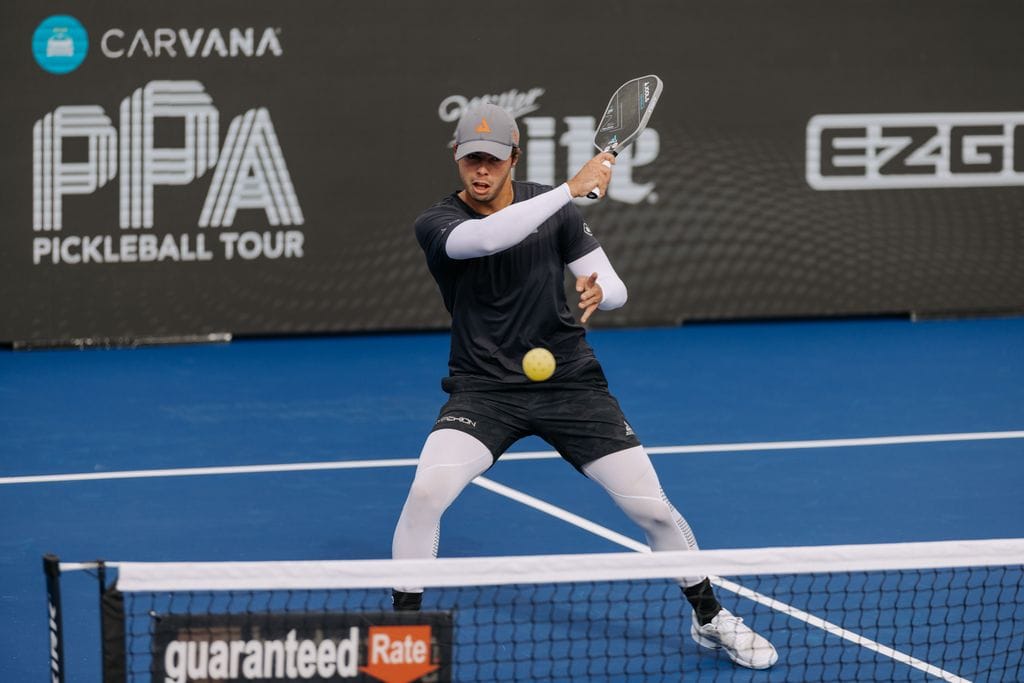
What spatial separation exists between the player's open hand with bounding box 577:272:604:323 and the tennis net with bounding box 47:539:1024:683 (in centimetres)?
101

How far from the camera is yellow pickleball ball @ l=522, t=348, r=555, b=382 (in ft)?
18.3

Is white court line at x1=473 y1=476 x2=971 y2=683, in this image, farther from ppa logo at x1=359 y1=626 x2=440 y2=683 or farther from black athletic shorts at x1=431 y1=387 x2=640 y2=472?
ppa logo at x1=359 y1=626 x2=440 y2=683

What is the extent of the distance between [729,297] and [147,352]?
15.3 ft

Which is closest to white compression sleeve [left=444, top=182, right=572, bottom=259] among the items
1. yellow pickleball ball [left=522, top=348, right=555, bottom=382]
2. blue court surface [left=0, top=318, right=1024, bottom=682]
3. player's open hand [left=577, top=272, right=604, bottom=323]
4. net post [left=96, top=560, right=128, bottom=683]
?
player's open hand [left=577, top=272, right=604, bottom=323]

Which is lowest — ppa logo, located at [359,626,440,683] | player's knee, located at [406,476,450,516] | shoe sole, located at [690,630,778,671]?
shoe sole, located at [690,630,778,671]

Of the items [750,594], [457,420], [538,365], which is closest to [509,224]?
[538,365]

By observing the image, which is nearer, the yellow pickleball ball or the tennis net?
the tennis net

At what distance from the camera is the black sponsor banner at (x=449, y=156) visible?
11.5 metres

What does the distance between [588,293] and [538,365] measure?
352mm

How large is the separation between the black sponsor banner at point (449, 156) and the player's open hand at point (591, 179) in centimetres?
668

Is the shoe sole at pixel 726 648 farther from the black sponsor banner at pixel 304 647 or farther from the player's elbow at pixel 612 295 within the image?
the black sponsor banner at pixel 304 647

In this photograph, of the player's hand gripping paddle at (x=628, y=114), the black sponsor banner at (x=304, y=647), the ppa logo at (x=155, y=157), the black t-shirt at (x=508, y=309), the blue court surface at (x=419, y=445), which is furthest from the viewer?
the ppa logo at (x=155, y=157)

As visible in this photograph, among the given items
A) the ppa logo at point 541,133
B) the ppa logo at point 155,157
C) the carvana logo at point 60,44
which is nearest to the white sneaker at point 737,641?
the ppa logo at point 541,133

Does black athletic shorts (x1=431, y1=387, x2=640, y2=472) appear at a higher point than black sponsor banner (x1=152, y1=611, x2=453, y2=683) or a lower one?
higher
